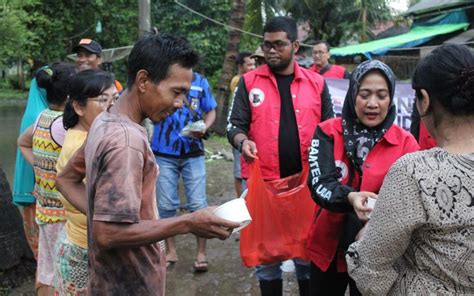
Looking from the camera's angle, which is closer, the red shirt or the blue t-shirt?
the red shirt

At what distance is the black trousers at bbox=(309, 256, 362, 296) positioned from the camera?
8.96ft

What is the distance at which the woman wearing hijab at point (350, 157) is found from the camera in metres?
2.54

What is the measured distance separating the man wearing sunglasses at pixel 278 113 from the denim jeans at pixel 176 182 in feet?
3.66

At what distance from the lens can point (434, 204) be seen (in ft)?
4.97

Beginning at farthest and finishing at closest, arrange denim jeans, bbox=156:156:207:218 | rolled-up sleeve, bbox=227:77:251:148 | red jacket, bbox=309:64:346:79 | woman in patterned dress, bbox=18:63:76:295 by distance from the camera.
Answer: red jacket, bbox=309:64:346:79
denim jeans, bbox=156:156:207:218
rolled-up sleeve, bbox=227:77:251:148
woman in patterned dress, bbox=18:63:76:295

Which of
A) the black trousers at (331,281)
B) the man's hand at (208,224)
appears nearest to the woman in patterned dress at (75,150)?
the man's hand at (208,224)

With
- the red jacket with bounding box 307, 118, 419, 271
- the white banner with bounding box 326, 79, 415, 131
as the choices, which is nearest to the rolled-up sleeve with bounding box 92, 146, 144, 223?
the red jacket with bounding box 307, 118, 419, 271

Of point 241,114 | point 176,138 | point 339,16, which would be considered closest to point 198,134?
point 176,138

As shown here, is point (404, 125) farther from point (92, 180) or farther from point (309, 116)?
point (92, 180)

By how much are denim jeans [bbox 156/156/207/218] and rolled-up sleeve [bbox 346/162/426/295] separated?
2.94 meters

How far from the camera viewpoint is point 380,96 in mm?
2623

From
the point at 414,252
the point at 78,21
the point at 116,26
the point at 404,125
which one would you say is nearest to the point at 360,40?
the point at 116,26

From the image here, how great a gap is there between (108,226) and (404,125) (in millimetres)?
4390

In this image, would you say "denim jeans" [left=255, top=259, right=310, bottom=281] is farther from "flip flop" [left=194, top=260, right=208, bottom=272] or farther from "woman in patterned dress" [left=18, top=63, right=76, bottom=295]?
"woman in patterned dress" [left=18, top=63, right=76, bottom=295]
